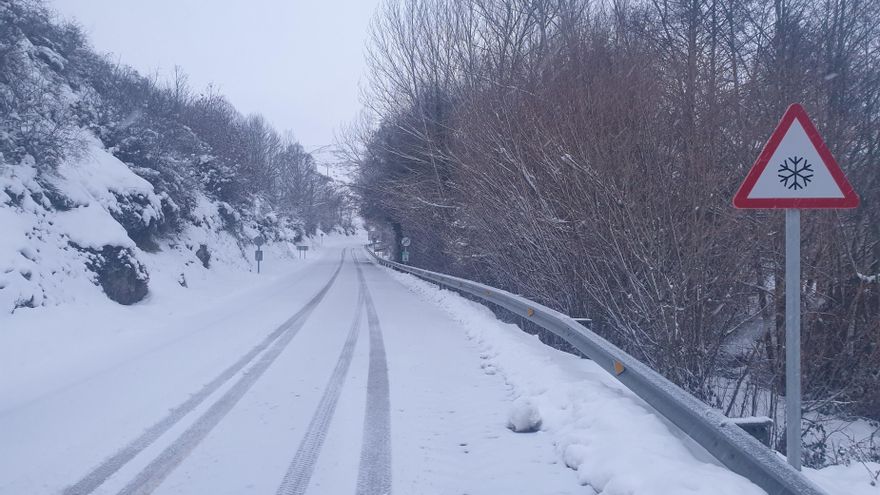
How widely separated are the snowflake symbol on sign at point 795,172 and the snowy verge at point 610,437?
195 cm

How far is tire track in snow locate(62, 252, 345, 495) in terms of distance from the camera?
5039mm

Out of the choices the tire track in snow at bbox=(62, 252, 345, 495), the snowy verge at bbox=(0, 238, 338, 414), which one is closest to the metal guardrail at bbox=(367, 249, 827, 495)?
the tire track in snow at bbox=(62, 252, 345, 495)

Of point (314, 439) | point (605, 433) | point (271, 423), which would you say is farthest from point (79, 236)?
point (605, 433)

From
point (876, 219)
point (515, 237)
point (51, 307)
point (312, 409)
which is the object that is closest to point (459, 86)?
point (515, 237)

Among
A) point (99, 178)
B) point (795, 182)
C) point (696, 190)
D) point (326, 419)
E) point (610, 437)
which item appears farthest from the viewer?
point (99, 178)

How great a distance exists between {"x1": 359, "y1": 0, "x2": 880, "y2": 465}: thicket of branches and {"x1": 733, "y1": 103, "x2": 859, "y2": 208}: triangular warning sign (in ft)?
9.77

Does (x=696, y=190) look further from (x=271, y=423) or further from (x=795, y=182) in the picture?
(x=271, y=423)

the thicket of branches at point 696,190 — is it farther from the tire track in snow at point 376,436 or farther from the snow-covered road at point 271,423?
the tire track in snow at point 376,436

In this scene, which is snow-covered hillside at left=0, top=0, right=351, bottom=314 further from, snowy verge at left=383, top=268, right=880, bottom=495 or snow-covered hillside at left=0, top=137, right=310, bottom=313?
snowy verge at left=383, top=268, right=880, bottom=495

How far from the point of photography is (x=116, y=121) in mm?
24859

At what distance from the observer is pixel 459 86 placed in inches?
894

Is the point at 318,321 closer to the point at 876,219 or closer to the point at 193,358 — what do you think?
the point at 193,358

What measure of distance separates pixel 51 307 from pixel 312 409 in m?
9.02

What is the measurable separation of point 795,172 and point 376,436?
400 cm
